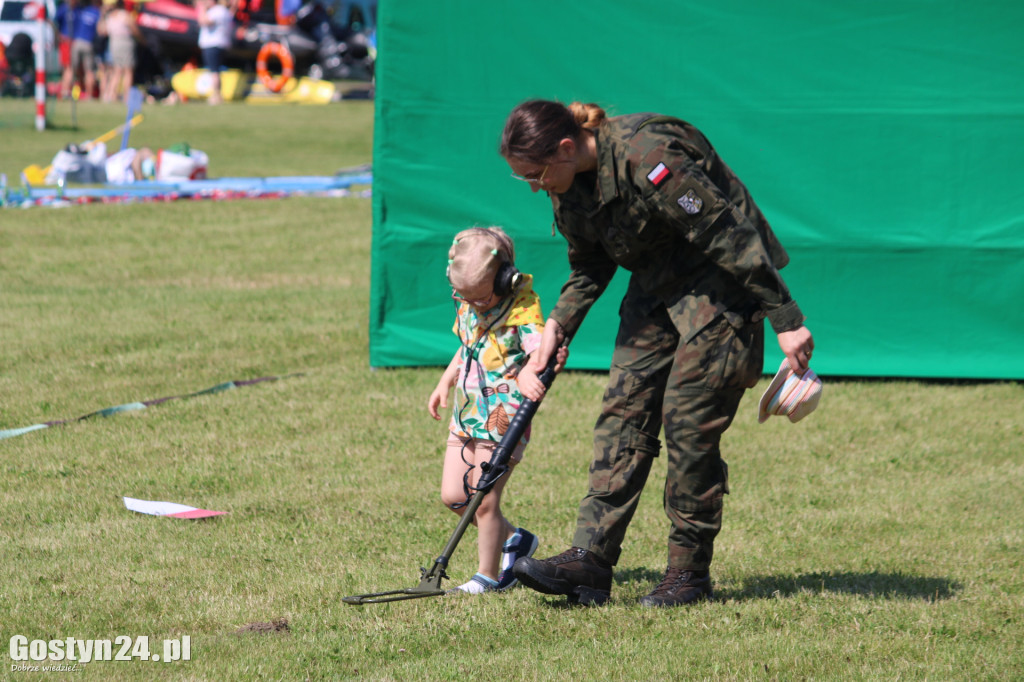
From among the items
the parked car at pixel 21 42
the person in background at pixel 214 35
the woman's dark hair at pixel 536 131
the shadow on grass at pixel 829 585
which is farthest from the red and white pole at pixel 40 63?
the woman's dark hair at pixel 536 131

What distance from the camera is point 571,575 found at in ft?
14.2

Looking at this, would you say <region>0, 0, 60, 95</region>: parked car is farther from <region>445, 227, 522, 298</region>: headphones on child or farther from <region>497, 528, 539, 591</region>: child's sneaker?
<region>497, 528, 539, 591</region>: child's sneaker

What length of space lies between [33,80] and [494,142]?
926 inches

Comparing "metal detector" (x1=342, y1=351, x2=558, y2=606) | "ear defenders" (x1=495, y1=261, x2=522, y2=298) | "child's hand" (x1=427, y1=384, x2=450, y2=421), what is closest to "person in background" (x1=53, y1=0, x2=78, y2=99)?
"child's hand" (x1=427, y1=384, x2=450, y2=421)

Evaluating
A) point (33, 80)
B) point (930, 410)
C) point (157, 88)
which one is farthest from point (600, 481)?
point (157, 88)

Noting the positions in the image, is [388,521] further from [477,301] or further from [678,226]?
[678,226]

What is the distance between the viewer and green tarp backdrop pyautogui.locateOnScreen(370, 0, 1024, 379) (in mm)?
7730

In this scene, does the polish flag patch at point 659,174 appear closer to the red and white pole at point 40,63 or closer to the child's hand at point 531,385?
the child's hand at point 531,385

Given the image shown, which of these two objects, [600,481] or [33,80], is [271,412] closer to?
[600,481]

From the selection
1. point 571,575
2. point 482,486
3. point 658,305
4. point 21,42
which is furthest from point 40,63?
point 571,575

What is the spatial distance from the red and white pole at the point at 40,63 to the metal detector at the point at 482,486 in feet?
70.3

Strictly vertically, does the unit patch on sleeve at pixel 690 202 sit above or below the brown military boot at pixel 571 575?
above

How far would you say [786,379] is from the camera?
13.5 ft

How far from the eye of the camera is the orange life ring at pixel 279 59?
117ft
